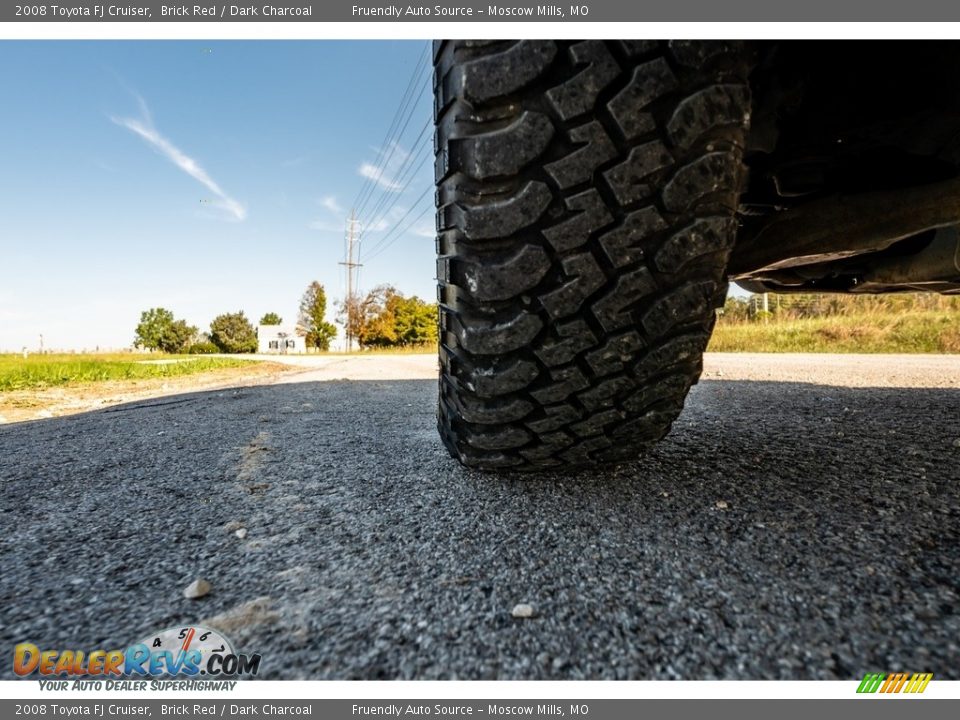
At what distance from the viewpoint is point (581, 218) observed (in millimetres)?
839

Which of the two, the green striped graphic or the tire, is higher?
the tire

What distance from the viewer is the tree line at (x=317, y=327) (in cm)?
3250

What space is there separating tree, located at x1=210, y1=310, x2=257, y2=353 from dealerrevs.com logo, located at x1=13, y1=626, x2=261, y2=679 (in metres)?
49.1

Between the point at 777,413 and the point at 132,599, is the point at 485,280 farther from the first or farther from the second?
the point at 777,413

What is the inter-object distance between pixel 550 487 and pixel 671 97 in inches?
34.6

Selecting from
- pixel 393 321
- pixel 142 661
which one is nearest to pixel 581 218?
pixel 142 661

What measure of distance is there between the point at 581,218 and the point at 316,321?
42.5m

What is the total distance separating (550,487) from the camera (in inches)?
45.0

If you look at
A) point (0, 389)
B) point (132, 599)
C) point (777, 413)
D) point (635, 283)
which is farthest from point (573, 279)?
point (0, 389)

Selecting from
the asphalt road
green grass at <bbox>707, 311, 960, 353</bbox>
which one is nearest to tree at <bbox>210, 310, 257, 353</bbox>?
green grass at <bbox>707, 311, 960, 353</bbox>

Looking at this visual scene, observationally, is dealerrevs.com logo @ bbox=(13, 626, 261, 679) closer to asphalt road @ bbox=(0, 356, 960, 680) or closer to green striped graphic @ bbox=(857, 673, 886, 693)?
asphalt road @ bbox=(0, 356, 960, 680)

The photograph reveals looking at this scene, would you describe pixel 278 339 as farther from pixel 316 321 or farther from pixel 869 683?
pixel 869 683

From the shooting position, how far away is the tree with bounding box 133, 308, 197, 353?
38844mm

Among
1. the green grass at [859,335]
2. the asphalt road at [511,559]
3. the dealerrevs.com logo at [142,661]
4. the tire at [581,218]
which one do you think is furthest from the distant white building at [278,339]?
the dealerrevs.com logo at [142,661]
